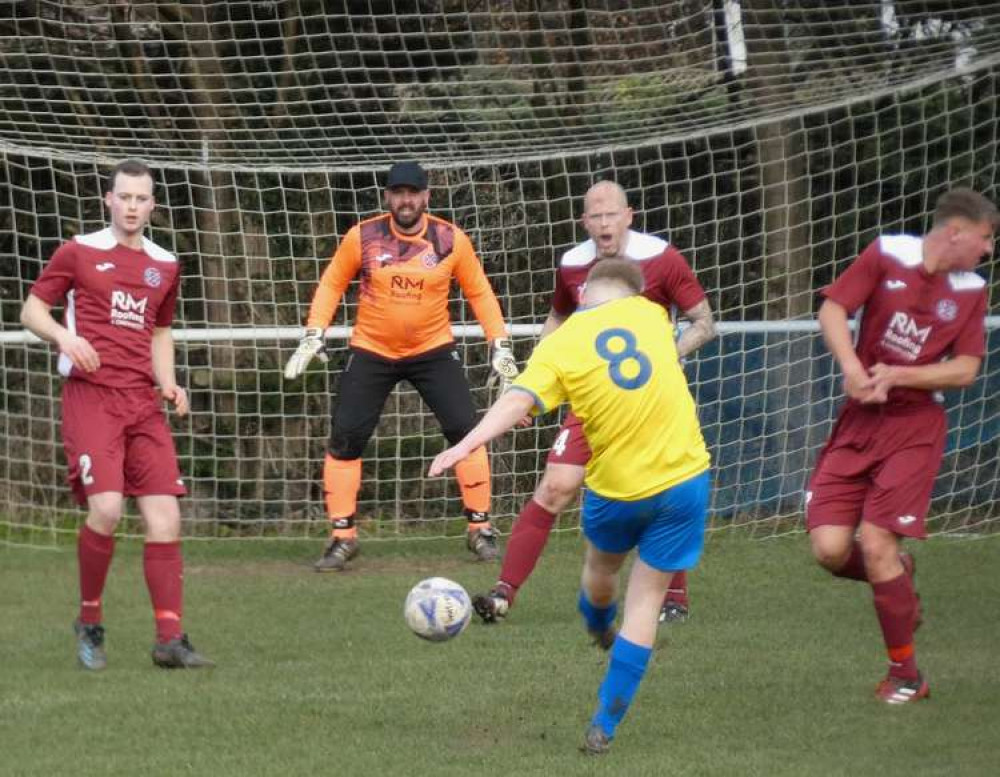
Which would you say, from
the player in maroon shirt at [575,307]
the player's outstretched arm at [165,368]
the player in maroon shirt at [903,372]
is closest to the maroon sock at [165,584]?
the player's outstretched arm at [165,368]

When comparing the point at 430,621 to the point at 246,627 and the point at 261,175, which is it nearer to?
the point at 246,627

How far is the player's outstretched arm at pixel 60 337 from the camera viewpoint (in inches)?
270

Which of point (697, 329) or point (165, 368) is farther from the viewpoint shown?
point (697, 329)

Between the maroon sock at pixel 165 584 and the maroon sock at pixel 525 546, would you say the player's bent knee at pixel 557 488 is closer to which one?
the maroon sock at pixel 525 546

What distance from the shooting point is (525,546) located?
7410mm

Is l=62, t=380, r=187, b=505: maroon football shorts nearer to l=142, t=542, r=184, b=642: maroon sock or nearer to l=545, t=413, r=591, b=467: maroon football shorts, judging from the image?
l=142, t=542, r=184, b=642: maroon sock

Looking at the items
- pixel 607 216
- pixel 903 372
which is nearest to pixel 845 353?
pixel 903 372

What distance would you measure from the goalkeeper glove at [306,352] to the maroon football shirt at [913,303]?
3577mm

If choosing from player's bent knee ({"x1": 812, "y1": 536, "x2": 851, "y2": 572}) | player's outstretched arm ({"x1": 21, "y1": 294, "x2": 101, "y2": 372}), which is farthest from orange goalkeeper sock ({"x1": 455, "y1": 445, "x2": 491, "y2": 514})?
player's bent knee ({"x1": 812, "y1": 536, "x2": 851, "y2": 572})

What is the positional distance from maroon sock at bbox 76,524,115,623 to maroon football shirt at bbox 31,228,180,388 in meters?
0.65

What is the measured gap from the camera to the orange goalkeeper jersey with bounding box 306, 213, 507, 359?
9.61 m

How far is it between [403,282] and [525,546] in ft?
8.51

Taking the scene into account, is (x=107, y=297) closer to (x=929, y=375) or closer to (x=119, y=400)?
(x=119, y=400)

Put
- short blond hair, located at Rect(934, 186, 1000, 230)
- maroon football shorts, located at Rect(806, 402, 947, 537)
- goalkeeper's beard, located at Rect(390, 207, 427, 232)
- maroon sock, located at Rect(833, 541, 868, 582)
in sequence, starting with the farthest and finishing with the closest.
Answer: goalkeeper's beard, located at Rect(390, 207, 427, 232) → maroon sock, located at Rect(833, 541, 868, 582) → maroon football shorts, located at Rect(806, 402, 947, 537) → short blond hair, located at Rect(934, 186, 1000, 230)
